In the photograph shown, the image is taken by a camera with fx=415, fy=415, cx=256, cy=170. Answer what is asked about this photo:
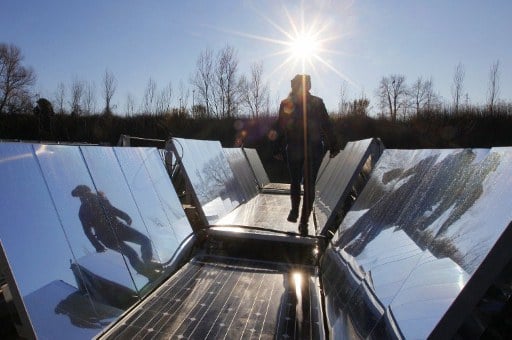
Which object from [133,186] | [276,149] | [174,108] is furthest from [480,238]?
[174,108]

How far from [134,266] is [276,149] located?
6.98 ft

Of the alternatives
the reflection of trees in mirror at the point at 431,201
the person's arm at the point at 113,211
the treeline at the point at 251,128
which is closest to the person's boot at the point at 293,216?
the reflection of trees in mirror at the point at 431,201

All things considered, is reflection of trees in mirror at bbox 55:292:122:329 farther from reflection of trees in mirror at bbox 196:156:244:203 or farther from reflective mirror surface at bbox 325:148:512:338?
reflection of trees in mirror at bbox 196:156:244:203

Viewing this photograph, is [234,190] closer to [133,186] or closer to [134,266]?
[133,186]

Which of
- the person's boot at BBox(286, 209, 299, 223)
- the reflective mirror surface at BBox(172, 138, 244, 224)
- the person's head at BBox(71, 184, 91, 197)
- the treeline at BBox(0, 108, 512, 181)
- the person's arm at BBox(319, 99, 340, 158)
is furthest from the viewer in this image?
the treeline at BBox(0, 108, 512, 181)

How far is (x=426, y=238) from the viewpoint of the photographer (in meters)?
1.48

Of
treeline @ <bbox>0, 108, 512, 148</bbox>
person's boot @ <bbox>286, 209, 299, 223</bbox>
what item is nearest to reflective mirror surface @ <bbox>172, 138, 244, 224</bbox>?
person's boot @ <bbox>286, 209, 299, 223</bbox>

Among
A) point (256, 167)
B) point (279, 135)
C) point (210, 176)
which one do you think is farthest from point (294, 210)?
point (256, 167)

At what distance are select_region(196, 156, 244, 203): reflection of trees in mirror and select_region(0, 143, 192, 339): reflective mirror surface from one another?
48.7 inches

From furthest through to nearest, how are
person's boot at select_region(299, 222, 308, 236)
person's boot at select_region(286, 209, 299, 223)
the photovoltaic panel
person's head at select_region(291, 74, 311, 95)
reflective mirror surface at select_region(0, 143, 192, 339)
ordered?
person's boot at select_region(286, 209, 299, 223)
person's head at select_region(291, 74, 311, 95)
person's boot at select_region(299, 222, 308, 236)
the photovoltaic panel
reflective mirror surface at select_region(0, 143, 192, 339)

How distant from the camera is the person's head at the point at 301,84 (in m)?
3.64

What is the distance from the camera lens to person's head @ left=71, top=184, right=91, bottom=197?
80.7 inches

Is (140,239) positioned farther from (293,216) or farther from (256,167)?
(256,167)

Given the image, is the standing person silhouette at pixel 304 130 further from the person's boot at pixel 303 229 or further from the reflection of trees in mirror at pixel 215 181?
the reflection of trees in mirror at pixel 215 181
